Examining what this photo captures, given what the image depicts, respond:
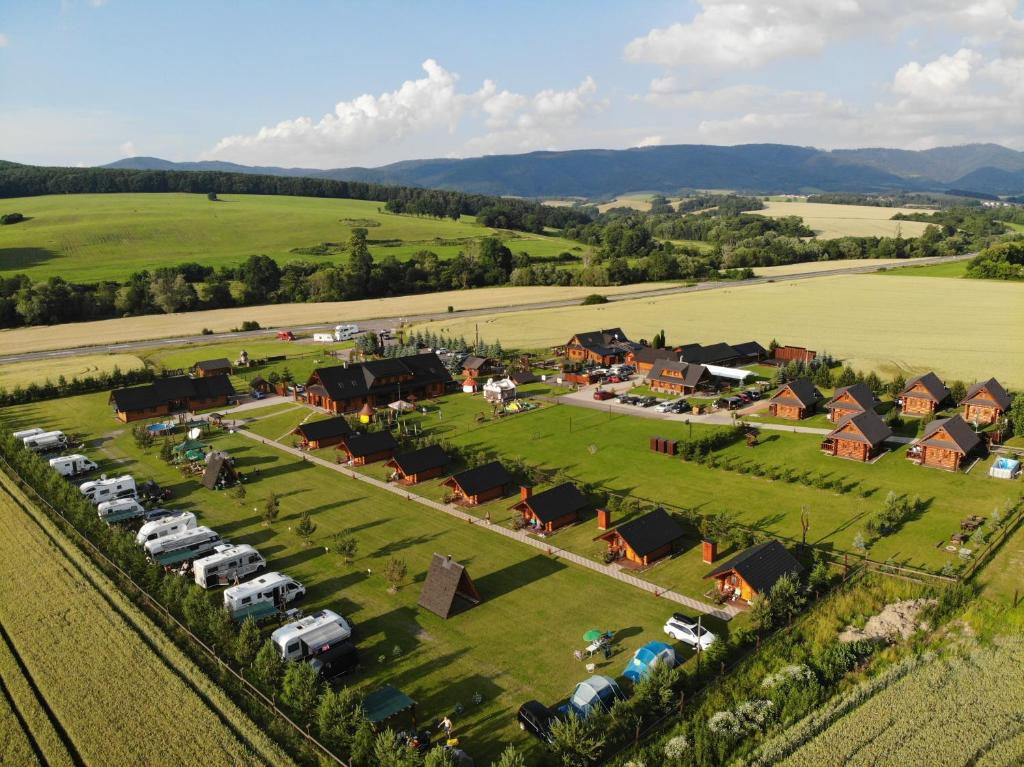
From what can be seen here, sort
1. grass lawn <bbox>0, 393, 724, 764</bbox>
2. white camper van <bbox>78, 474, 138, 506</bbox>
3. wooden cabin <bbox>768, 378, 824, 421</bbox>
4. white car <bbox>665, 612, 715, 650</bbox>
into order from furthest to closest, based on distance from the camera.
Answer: wooden cabin <bbox>768, 378, 824, 421</bbox> → white camper van <bbox>78, 474, 138, 506</bbox> → white car <bbox>665, 612, 715, 650</bbox> → grass lawn <bbox>0, 393, 724, 764</bbox>

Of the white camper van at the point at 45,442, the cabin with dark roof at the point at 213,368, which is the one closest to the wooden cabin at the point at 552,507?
the white camper van at the point at 45,442

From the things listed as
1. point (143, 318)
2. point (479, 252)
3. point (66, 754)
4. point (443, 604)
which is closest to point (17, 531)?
point (66, 754)

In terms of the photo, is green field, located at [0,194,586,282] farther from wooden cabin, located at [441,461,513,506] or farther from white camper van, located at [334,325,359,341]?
wooden cabin, located at [441,461,513,506]

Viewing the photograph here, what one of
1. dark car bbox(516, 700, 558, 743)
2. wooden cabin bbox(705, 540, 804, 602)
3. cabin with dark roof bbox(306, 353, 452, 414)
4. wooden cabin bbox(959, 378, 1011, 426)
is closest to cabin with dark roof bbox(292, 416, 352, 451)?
cabin with dark roof bbox(306, 353, 452, 414)

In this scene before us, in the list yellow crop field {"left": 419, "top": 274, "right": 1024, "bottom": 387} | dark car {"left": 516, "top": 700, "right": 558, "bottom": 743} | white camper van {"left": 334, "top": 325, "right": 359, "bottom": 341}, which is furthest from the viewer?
white camper van {"left": 334, "top": 325, "right": 359, "bottom": 341}

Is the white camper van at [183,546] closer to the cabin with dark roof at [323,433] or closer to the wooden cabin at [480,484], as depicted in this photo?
the wooden cabin at [480,484]
